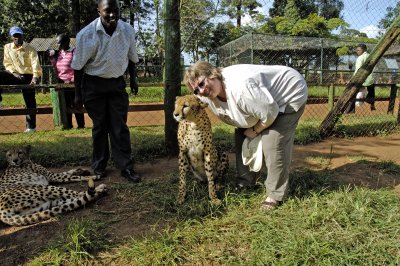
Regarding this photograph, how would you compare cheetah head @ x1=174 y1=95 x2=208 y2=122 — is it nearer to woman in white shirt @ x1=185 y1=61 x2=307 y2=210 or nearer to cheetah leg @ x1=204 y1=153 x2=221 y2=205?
woman in white shirt @ x1=185 y1=61 x2=307 y2=210

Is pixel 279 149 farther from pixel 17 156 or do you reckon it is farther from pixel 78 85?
pixel 17 156

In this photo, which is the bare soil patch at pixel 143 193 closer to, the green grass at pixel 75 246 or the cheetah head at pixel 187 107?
the green grass at pixel 75 246

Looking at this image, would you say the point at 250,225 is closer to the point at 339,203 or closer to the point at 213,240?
the point at 213,240

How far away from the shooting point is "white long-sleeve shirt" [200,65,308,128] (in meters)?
2.79

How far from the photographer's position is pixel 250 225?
2734 millimetres

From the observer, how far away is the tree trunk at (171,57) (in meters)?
4.38

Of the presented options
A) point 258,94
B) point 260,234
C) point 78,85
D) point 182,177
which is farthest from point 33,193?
point 258,94

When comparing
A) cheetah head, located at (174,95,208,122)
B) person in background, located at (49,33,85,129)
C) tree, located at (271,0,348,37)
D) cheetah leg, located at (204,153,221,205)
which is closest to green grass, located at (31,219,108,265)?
cheetah leg, located at (204,153,221,205)

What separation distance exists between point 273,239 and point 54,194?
2.13 meters

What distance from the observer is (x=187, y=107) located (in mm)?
3135

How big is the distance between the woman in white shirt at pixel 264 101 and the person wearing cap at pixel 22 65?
16.2 feet

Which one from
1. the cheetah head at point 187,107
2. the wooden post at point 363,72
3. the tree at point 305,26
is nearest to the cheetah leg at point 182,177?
the cheetah head at point 187,107

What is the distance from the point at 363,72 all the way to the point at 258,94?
3.68m

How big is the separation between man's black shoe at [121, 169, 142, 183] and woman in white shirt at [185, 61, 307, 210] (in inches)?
51.7
